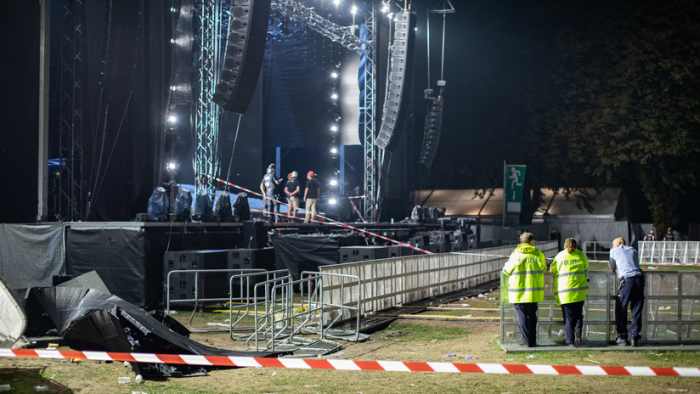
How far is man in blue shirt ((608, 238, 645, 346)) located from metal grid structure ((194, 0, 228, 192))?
509 inches

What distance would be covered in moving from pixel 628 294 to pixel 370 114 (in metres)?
20.9

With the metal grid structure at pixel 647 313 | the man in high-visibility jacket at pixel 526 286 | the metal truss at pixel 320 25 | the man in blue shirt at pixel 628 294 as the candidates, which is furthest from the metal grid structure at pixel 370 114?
the man in blue shirt at pixel 628 294

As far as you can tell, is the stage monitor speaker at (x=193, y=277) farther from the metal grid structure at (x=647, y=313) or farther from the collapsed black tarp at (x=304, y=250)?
the metal grid structure at (x=647, y=313)

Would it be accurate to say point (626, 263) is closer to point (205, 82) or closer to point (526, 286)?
point (526, 286)

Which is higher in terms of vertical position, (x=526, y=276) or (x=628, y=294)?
(x=526, y=276)

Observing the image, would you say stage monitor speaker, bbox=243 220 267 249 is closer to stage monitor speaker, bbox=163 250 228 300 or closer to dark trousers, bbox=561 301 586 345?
stage monitor speaker, bbox=163 250 228 300

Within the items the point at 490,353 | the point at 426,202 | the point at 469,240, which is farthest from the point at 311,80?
the point at 490,353

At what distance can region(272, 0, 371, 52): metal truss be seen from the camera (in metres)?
28.2

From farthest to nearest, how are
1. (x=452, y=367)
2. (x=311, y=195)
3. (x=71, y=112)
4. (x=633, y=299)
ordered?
(x=311, y=195) < (x=71, y=112) < (x=633, y=299) < (x=452, y=367)

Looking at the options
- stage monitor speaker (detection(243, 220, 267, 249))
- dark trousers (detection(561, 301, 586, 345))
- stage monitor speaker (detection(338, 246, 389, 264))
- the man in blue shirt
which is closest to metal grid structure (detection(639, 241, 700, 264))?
stage monitor speaker (detection(338, 246, 389, 264))

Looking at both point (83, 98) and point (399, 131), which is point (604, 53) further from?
point (83, 98)

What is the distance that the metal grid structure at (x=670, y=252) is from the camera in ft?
98.4

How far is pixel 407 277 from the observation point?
15.9 metres

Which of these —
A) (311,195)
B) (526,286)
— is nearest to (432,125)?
(311,195)
